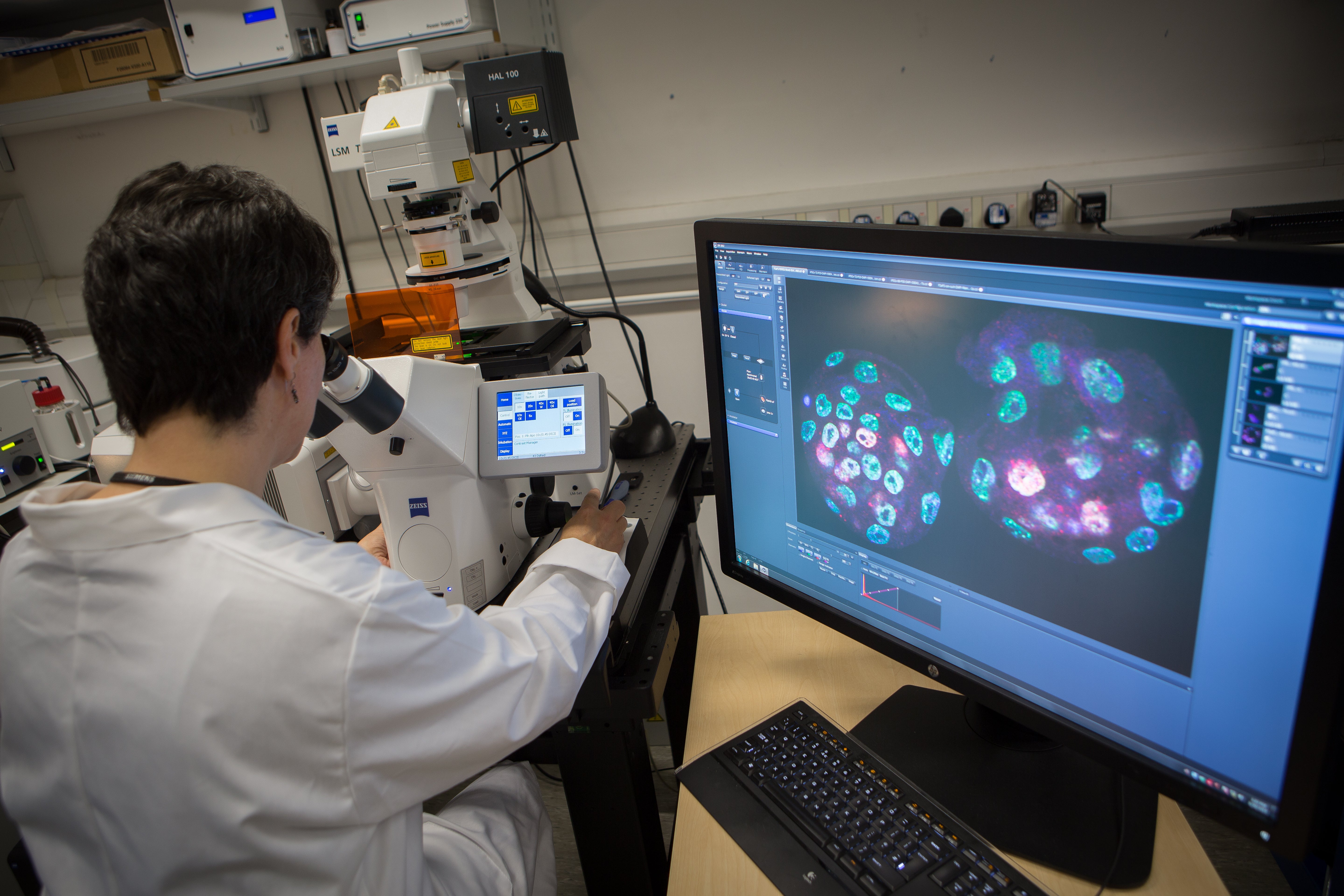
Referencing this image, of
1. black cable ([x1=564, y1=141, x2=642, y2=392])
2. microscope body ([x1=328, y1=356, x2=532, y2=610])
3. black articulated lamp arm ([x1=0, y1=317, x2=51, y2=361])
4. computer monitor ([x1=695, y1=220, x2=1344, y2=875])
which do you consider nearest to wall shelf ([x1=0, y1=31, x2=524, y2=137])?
black cable ([x1=564, y1=141, x2=642, y2=392])

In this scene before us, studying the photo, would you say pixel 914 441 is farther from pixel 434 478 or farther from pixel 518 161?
pixel 518 161

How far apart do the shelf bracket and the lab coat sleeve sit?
1898mm

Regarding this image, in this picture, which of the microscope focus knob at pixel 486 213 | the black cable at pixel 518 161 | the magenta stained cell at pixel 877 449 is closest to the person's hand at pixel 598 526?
the magenta stained cell at pixel 877 449

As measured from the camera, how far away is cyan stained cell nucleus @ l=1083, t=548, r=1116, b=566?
555 mm

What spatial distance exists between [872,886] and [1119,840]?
23cm

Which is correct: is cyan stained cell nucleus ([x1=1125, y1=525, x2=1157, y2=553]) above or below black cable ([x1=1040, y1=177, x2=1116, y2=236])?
below

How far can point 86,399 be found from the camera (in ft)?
6.00

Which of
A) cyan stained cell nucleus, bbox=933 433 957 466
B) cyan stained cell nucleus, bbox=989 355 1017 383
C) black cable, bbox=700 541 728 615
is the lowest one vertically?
black cable, bbox=700 541 728 615

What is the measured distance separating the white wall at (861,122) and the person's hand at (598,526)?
1301 mm

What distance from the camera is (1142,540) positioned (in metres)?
0.53

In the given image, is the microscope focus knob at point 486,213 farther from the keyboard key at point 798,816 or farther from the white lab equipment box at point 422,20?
the keyboard key at point 798,816

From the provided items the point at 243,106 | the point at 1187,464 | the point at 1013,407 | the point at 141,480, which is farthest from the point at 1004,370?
the point at 243,106

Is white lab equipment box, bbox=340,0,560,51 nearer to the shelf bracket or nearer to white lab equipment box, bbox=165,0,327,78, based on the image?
white lab equipment box, bbox=165,0,327,78

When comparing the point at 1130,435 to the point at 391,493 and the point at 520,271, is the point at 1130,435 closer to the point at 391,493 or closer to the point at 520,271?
the point at 391,493
